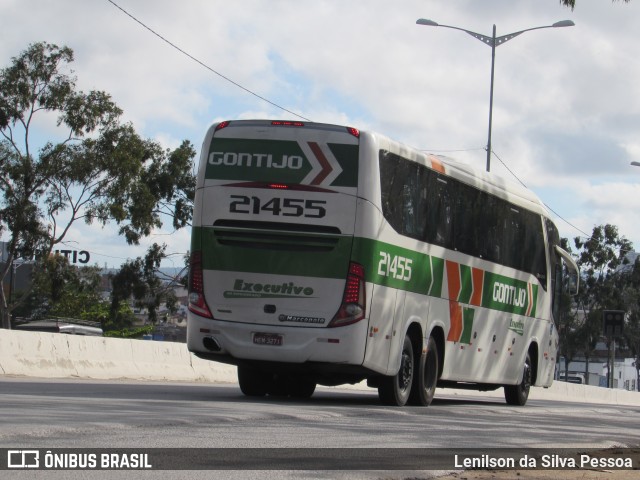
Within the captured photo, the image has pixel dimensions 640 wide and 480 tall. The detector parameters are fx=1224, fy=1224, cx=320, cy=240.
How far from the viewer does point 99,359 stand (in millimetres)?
23344

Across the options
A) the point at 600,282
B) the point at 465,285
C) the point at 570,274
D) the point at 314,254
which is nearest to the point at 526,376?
the point at 570,274

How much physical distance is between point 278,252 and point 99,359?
8704 millimetres

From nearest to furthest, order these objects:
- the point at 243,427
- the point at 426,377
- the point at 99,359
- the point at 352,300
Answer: the point at 243,427 → the point at 352,300 → the point at 426,377 → the point at 99,359

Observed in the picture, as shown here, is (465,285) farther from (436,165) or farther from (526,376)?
(526,376)

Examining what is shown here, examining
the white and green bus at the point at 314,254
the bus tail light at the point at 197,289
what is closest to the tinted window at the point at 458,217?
the white and green bus at the point at 314,254

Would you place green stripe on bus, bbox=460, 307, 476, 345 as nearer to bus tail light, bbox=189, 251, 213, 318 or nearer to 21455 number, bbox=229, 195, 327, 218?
21455 number, bbox=229, 195, 327, 218

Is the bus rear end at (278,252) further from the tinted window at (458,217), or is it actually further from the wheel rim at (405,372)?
the wheel rim at (405,372)

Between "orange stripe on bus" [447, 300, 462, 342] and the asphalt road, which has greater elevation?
"orange stripe on bus" [447, 300, 462, 342]

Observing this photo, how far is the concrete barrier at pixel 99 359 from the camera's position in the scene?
70.6 ft

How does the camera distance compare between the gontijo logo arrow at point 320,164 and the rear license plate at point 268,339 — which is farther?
the gontijo logo arrow at point 320,164

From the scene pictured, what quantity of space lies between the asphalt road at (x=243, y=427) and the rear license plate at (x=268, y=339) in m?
0.80

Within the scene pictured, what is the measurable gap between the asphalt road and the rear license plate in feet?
2.61

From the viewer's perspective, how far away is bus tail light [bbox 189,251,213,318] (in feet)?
52.5

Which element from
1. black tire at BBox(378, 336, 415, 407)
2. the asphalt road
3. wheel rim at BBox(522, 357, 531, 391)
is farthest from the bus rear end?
wheel rim at BBox(522, 357, 531, 391)
